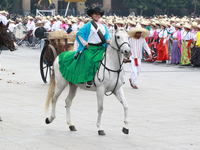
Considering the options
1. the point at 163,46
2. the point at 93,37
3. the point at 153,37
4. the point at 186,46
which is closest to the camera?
the point at 93,37

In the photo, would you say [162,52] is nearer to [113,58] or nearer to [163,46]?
[163,46]

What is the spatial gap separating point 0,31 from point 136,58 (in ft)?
18.2

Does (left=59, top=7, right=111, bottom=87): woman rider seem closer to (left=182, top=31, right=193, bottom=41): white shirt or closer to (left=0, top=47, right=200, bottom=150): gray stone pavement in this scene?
(left=0, top=47, right=200, bottom=150): gray stone pavement

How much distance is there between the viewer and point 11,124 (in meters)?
7.92

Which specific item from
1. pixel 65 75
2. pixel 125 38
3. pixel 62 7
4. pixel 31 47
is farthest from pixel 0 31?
pixel 62 7

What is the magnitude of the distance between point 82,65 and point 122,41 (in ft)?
2.94

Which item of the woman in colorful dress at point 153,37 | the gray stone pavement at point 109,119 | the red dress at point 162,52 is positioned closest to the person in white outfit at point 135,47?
the gray stone pavement at point 109,119

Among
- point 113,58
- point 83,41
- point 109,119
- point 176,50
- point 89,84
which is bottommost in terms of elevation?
point 109,119

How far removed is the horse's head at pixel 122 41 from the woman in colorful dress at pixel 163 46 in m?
14.2

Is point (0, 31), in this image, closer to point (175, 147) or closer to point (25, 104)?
point (25, 104)

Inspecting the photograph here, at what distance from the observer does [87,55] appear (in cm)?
753

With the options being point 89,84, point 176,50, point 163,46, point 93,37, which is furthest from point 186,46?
point 89,84

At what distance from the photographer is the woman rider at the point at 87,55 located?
7.46 meters

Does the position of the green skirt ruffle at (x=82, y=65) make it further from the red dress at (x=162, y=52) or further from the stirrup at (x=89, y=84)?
the red dress at (x=162, y=52)
